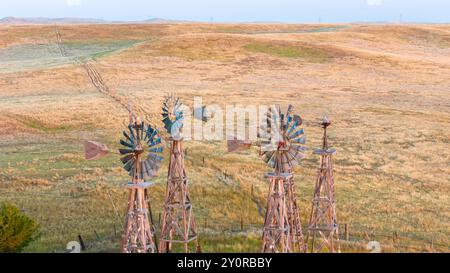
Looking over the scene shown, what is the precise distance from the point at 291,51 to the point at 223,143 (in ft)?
178

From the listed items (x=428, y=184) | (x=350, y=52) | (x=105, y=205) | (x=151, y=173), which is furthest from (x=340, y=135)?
(x=350, y=52)

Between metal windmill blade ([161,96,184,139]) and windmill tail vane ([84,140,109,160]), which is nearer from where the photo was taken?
windmill tail vane ([84,140,109,160])

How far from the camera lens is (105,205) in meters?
31.7

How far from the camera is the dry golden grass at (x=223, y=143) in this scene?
103 ft

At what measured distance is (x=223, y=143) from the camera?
46906mm

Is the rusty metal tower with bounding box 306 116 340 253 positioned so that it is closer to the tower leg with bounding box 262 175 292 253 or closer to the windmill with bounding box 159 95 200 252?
the tower leg with bounding box 262 175 292 253

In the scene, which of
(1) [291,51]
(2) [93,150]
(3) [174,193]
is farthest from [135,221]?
(1) [291,51]

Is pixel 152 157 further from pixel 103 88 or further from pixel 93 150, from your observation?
pixel 103 88

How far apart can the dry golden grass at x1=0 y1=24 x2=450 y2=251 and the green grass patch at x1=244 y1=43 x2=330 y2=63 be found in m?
0.20

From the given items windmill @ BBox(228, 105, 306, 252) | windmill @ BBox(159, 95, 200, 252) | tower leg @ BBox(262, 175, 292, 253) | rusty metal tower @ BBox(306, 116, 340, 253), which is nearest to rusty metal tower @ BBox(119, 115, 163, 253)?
windmill @ BBox(159, 95, 200, 252)

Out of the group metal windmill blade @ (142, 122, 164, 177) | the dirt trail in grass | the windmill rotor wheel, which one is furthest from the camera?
the dirt trail in grass

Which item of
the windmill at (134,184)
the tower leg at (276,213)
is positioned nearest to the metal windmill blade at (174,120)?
the windmill at (134,184)

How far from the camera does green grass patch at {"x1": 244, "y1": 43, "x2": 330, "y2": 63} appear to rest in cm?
9439
